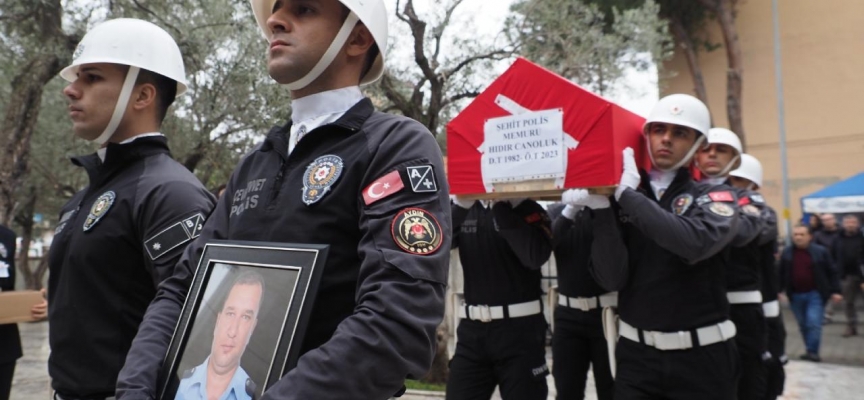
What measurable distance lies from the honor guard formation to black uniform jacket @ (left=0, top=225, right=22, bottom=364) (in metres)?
0.01

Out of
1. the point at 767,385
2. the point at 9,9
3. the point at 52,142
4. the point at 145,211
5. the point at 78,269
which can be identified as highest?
the point at 9,9

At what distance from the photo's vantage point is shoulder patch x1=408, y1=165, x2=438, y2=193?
5.19 ft

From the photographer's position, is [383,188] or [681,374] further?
[681,374]

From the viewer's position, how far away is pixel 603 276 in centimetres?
383

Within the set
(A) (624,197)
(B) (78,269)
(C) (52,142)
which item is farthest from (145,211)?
(C) (52,142)

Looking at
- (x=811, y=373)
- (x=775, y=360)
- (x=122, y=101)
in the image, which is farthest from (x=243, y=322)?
(x=811, y=373)

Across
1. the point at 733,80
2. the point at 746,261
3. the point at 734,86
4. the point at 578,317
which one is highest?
the point at 733,80

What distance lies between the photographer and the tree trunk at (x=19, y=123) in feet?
25.1

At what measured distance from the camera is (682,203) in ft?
12.6

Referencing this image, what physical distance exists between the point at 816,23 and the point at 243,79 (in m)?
18.0

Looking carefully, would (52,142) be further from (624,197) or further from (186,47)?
(624,197)

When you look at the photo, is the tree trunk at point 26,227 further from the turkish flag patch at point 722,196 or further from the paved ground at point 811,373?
the turkish flag patch at point 722,196

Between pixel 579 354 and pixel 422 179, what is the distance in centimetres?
376

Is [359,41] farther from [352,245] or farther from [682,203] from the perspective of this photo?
[682,203]
